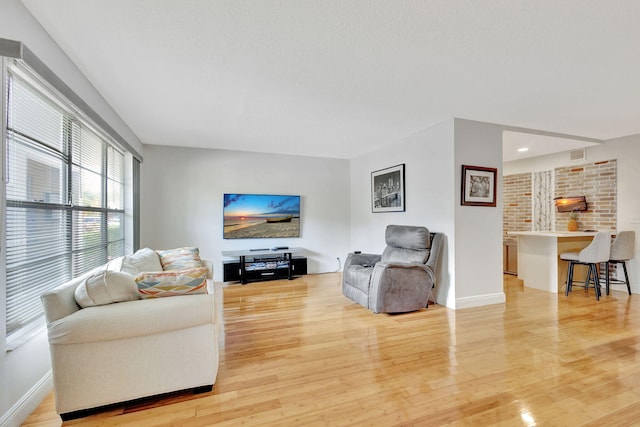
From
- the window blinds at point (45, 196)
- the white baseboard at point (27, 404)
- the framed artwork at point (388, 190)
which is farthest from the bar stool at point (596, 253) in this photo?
the window blinds at point (45, 196)

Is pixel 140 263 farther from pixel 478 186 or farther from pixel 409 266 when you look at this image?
pixel 478 186

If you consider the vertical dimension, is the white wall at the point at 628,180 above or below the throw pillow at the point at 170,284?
above

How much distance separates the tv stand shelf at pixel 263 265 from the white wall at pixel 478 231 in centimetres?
273

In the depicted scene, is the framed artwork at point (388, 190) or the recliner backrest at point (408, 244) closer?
the recliner backrest at point (408, 244)

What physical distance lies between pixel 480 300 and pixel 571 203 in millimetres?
2884

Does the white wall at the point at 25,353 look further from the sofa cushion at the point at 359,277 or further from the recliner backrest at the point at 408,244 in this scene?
the recliner backrest at the point at 408,244

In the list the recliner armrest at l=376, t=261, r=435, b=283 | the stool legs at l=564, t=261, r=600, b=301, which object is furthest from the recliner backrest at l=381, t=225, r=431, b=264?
the stool legs at l=564, t=261, r=600, b=301

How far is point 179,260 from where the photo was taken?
10.4ft

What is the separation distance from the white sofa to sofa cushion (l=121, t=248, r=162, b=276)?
0.54 m

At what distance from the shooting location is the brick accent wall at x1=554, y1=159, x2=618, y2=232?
4.46m

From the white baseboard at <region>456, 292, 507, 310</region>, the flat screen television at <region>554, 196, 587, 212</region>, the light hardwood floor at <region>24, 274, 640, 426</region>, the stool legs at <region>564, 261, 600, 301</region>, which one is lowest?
the light hardwood floor at <region>24, 274, 640, 426</region>

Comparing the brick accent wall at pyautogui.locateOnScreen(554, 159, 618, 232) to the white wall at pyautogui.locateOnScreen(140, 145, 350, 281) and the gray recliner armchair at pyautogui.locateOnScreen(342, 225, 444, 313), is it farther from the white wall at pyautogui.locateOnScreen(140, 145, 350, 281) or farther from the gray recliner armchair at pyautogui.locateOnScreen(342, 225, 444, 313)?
the white wall at pyautogui.locateOnScreen(140, 145, 350, 281)

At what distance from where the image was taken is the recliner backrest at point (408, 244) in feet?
11.8

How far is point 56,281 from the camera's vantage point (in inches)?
86.5
